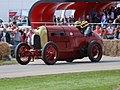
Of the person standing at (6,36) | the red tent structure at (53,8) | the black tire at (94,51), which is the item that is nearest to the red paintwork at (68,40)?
the black tire at (94,51)

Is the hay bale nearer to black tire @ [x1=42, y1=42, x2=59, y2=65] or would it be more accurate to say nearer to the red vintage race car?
the red vintage race car

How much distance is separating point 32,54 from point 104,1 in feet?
54.8

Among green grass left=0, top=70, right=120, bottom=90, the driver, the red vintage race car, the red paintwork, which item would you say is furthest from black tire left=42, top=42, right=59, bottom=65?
green grass left=0, top=70, right=120, bottom=90

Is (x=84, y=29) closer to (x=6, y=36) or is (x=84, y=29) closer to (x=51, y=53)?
(x=51, y=53)

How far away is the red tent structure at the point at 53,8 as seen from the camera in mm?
39272

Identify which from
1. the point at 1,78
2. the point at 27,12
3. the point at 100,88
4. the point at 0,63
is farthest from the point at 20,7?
the point at 100,88

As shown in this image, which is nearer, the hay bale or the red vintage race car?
the red vintage race car

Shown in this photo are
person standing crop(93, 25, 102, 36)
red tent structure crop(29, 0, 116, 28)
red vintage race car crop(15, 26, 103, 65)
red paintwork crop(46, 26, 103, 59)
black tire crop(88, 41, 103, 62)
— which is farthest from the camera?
red tent structure crop(29, 0, 116, 28)

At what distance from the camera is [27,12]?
143 feet

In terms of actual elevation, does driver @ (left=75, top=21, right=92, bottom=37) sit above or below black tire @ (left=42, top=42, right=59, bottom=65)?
above

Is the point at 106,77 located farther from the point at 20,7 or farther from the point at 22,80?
the point at 20,7

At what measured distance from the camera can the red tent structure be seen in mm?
39272

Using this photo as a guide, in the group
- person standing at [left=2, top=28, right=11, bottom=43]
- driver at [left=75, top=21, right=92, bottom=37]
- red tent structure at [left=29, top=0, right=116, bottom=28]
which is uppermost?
red tent structure at [left=29, top=0, right=116, bottom=28]

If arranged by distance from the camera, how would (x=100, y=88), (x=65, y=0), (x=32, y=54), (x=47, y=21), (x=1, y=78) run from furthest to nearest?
(x=47, y=21) < (x=65, y=0) < (x=32, y=54) < (x=1, y=78) < (x=100, y=88)
